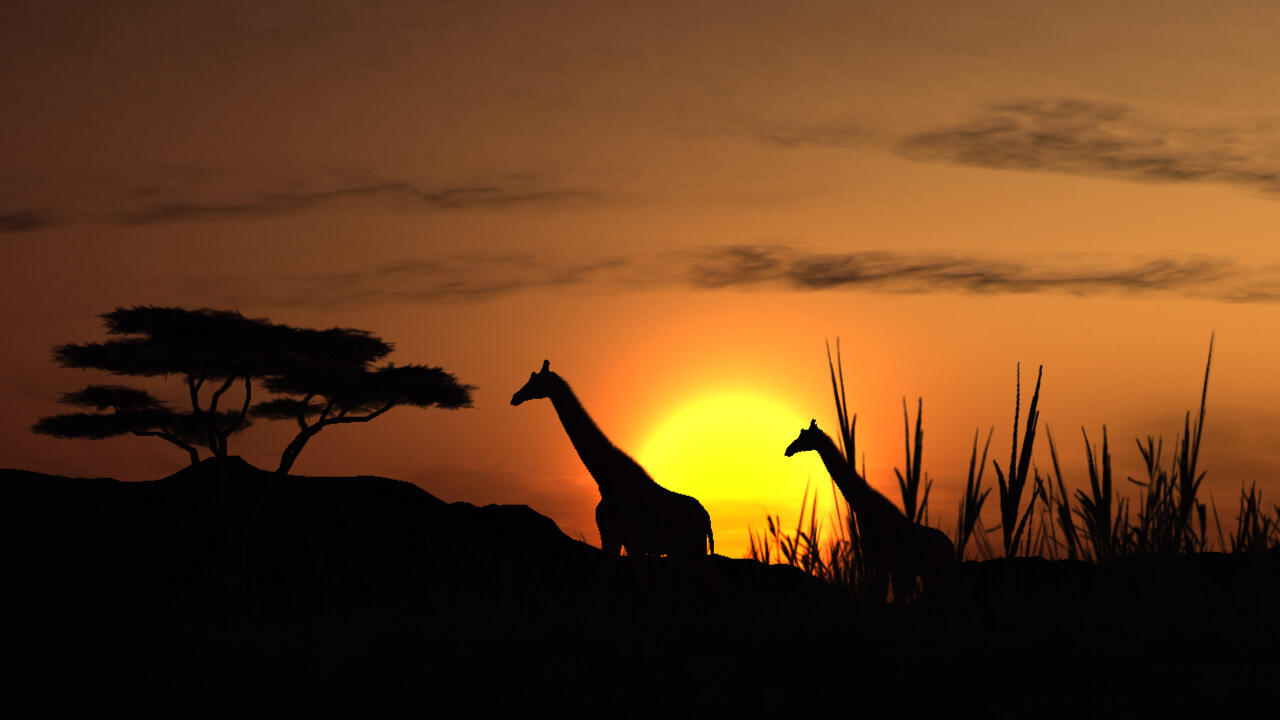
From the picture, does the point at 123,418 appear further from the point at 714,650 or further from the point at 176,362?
the point at 714,650

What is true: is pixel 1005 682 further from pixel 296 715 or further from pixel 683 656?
pixel 296 715

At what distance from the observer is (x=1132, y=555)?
6.95 m

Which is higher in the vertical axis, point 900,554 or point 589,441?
point 589,441

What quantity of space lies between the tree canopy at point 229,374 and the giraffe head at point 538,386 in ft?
34.1

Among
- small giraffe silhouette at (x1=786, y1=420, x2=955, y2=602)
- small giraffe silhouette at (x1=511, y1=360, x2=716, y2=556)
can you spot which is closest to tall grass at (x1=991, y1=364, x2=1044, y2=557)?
small giraffe silhouette at (x1=786, y1=420, x2=955, y2=602)

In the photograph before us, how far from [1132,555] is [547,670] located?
317 centimetres

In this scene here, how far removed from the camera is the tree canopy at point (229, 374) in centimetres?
2197

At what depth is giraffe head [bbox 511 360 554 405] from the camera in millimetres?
13383

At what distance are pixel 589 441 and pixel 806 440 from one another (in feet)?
8.10

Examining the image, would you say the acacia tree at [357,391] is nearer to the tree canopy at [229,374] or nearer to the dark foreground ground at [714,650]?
the tree canopy at [229,374]

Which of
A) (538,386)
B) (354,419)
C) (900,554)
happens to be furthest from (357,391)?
(900,554)

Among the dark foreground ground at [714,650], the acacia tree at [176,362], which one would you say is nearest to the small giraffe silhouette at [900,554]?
the dark foreground ground at [714,650]

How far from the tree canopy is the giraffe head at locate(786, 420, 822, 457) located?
13.5m

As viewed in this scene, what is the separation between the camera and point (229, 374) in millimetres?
23188
